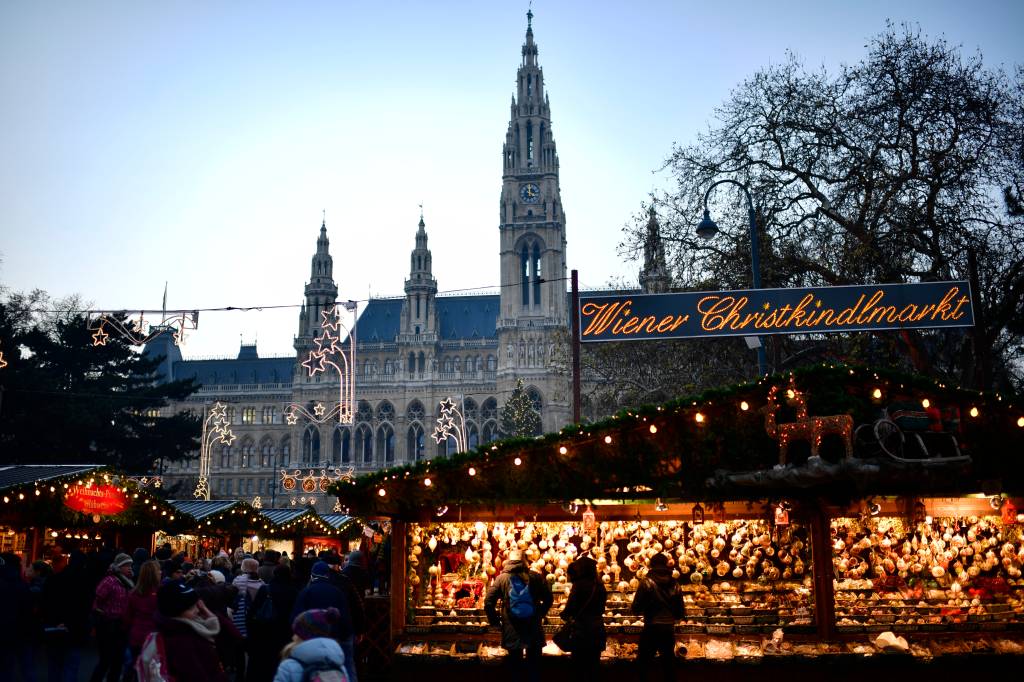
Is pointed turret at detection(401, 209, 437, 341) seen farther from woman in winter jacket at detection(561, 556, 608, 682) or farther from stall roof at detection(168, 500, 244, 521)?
woman in winter jacket at detection(561, 556, 608, 682)

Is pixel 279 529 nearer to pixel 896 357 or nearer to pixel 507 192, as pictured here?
pixel 896 357

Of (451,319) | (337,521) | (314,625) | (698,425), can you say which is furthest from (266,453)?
(314,625)

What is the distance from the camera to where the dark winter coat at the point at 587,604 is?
28.1ft

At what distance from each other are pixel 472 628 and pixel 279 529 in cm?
1481

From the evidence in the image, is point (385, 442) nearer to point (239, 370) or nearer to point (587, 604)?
point (239, 370)

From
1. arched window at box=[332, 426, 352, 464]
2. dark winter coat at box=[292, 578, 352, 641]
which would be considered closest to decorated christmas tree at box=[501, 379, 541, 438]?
arched window at box=[332, 426, 352, 464]

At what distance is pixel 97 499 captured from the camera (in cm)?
1634

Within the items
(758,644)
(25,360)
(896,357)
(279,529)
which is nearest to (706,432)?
(758,644)

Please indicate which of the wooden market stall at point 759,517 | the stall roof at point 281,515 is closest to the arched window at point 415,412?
the stall roof at point 281,515

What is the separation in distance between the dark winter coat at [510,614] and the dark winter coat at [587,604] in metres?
0.28

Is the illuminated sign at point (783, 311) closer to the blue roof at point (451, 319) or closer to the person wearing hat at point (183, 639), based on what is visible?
the person wearing hat at point (183, 639)

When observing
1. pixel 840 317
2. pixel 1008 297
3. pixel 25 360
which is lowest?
pixel 840 317

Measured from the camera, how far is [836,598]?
10.2m

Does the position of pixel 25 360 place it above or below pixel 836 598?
above
